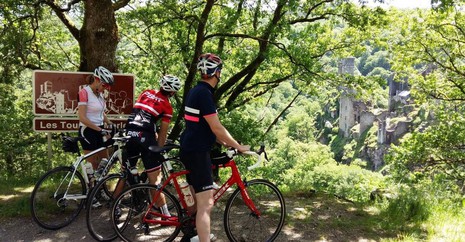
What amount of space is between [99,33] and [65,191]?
277cm

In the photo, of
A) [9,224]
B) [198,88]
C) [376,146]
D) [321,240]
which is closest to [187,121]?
[198,88]

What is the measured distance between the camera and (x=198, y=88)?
333 centimetres

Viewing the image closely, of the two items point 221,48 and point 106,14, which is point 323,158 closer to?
point 221,48

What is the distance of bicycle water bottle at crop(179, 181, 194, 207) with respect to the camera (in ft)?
12.9

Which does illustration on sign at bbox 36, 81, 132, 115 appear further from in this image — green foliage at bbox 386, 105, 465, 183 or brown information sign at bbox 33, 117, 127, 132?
green foliage at bbox 386, 105, 465, 183

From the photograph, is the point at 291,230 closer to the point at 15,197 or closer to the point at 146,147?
the point at 146,147

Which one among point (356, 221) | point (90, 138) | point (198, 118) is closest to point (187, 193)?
point (198, 118)

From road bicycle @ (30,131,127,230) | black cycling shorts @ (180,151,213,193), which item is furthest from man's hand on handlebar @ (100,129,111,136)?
black cycling shorts @ (180,151,213,193)

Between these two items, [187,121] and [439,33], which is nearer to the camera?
[187,121]

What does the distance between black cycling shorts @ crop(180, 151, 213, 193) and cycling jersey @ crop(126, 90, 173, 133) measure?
973mm

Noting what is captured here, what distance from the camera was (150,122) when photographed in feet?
14.2

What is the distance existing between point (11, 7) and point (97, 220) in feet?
14.4

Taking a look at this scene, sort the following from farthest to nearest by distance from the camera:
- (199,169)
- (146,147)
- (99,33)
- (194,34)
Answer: (194,34)
(99,33)
(146,147)
(199,169)

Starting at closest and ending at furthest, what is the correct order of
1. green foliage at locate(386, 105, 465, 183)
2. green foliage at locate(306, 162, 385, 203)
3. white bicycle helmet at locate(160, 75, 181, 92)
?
white bicycle helmet at locate(160, 75, 181, 92)
green foliage at locate(306, 162, 385, 203)
green foliage at locate(386, 105, 465, 183)
